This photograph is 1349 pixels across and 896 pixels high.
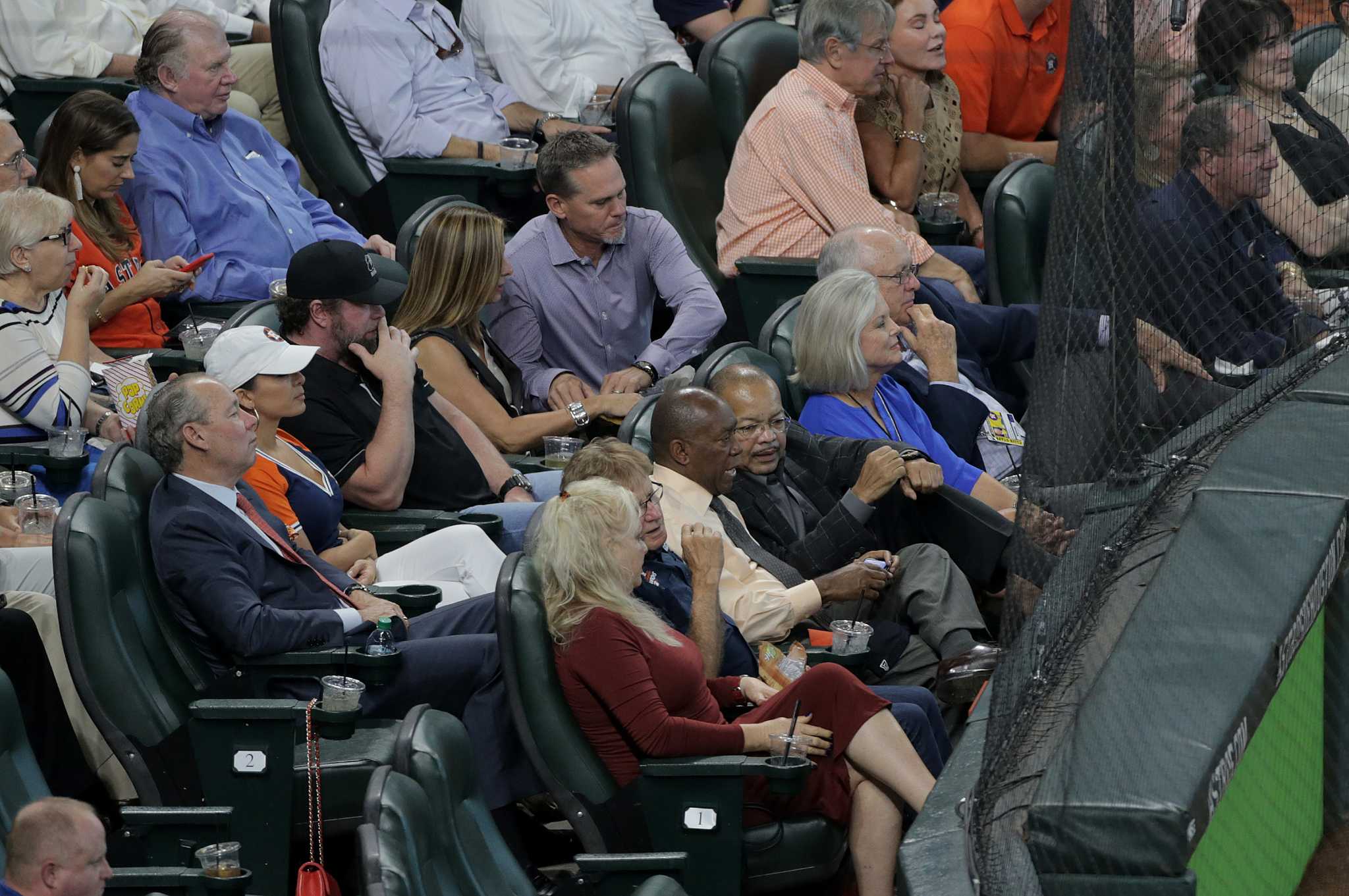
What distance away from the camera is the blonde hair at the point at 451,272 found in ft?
15.7

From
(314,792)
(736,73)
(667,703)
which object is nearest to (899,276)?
(736,73)

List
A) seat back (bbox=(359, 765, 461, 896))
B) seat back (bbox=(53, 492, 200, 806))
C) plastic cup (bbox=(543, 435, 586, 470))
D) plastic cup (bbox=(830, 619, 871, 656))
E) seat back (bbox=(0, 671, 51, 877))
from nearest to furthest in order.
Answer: seat back (bbox=(359, 765, 461, 896))
seat back (bbox=(0, 671, 51, 877))
seat back (bbox=(53, 492, 200, 806))
plastic cup (bbox=(830, 619, 871, 656))
plastic cup (bbox=(543, 435, 586, 470))

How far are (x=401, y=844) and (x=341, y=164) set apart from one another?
142 inches

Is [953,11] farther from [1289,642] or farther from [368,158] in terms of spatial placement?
[1289,642]

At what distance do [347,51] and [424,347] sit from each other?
55.7 inches

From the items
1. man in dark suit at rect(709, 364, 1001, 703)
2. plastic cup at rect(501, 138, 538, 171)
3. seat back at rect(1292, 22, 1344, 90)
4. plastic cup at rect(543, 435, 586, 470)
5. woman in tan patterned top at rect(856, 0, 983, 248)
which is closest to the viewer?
seat back at rect(1292, 22, 1344, 90)

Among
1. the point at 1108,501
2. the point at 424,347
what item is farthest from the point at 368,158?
the point at 1108,501

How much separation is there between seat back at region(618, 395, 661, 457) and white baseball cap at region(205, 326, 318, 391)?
2.47ft

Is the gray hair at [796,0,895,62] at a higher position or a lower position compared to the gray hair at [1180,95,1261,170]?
lower

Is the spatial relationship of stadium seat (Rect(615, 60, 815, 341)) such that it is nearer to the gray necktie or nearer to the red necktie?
the gray necktie

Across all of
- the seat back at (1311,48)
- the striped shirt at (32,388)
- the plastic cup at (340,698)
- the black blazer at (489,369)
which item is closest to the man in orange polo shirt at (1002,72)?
the black blazer at (489,369)

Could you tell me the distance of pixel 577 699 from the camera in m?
3.43

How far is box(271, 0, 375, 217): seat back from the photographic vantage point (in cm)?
574

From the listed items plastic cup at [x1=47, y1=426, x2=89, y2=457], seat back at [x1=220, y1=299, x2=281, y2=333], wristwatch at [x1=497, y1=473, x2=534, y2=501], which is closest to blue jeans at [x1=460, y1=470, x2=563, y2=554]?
wristwatch at [x1=497, y1=473, x2=534, y2=501]
